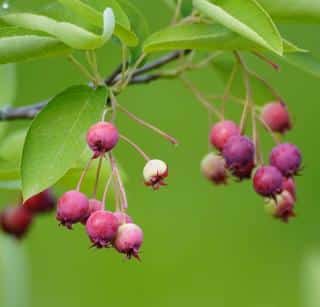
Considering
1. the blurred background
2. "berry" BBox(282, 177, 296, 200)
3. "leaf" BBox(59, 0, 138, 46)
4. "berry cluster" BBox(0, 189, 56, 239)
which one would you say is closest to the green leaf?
"leaf" BBox(59, 0, 138, 46)

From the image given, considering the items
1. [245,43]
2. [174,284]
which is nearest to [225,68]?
[245,43]

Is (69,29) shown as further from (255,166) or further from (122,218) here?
(255,166)

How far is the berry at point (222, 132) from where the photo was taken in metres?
1.89

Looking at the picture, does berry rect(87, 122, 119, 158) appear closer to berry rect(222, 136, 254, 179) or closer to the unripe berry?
berry rect(222, 136, 254, 179)

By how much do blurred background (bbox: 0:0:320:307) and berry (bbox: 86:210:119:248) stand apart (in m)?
2.40

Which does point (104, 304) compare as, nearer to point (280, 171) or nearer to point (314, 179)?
point (314, 179)

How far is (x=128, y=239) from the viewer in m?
1.65

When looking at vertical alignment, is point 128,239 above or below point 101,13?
below

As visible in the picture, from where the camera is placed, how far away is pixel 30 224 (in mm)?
2613

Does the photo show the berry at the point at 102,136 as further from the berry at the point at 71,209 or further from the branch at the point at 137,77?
the branch at the point at 137,77

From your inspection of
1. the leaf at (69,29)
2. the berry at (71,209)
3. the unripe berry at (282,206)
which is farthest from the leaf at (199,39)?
the unripe berry at (282,206)

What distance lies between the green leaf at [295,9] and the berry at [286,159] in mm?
240

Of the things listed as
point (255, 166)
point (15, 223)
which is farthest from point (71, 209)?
point (15, 223)

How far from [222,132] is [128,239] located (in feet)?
1.05
